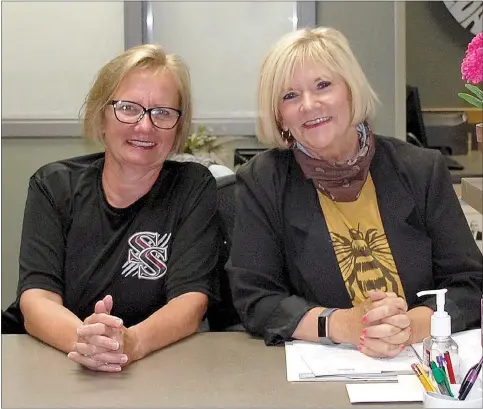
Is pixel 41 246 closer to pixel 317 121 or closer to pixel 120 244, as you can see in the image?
pixel 120 244

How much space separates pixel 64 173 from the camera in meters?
1.66

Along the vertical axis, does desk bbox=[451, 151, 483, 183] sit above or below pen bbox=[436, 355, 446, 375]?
below

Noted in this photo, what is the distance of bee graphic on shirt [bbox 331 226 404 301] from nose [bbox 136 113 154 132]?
0.50 metres

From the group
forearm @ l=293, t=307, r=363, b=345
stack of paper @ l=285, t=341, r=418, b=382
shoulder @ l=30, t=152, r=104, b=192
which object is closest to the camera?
stack of paper @ l=285, t=341, r=418, b=382

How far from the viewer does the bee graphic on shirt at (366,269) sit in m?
1.45

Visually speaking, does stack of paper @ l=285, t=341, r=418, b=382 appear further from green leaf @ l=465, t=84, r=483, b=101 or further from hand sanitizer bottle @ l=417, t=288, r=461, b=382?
green leaf @ l=465, t=84, r=483, b=101

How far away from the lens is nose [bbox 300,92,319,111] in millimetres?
1480

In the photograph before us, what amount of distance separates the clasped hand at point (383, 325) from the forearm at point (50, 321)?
54 centimetres

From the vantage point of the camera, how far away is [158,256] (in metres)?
1.56

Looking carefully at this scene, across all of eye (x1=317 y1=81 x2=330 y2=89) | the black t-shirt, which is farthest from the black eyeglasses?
eye (x1=317 y1=81 x2=330 y2=89)

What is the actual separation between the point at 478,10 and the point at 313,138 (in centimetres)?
193

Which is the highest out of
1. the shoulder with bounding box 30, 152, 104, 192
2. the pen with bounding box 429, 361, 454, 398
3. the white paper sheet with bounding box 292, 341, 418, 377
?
the shoulder with bounding box 30, 152, 104, 192

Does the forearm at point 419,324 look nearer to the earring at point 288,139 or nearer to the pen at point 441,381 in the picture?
the pen at point 441,381

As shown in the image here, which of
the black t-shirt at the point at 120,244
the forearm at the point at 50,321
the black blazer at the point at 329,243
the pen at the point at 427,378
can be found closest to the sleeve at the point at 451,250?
the black blazer at the point at 329,243
